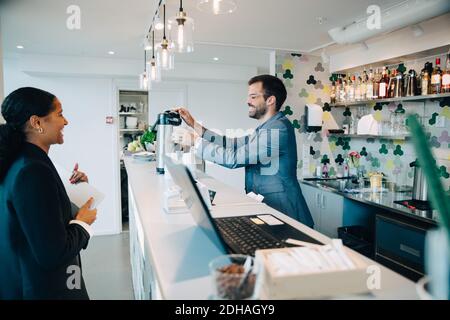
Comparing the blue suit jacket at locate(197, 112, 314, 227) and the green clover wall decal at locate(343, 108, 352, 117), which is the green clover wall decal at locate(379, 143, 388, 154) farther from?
the blue suit jacket at locate(197, 112, 314, 227)

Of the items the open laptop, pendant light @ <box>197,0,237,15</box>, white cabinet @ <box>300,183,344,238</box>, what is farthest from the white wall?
the open laptop

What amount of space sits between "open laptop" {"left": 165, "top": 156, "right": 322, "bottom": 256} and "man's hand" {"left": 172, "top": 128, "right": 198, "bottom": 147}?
3.41ft

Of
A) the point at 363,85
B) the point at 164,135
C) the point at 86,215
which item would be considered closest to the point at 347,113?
the point at 363,85

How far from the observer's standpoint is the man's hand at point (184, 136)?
7.92 ft

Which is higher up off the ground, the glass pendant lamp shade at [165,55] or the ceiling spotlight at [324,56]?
the ceiling spotlight at [324,56]

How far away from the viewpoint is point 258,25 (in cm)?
317

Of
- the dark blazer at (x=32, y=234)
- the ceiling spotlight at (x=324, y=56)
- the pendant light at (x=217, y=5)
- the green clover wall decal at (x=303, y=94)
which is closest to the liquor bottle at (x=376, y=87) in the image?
the ceiling spotlight at (x=324, y=56)

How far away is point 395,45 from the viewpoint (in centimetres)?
333

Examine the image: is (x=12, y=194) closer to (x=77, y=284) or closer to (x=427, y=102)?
(x=77, y=284)

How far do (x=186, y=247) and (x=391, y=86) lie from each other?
317 cm

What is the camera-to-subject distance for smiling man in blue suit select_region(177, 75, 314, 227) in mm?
2080

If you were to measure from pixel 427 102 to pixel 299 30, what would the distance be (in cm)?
144

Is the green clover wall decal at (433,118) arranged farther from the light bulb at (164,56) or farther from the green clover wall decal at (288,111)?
the light bulb at (164,56)
